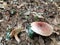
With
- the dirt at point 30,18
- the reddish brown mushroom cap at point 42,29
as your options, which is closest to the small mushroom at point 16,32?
the dirt at point 30,18

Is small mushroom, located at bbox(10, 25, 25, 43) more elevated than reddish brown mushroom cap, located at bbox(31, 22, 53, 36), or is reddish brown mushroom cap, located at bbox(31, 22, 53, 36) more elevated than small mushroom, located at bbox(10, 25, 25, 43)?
reddish brown mushroom cap, located at bbox(31, 22, 53, 36)

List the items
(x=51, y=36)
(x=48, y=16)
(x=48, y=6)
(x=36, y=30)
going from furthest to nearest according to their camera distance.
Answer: (x=48, y=6) < (x=48, y=16) < (x=51, y=36) < (x=36, y=30)

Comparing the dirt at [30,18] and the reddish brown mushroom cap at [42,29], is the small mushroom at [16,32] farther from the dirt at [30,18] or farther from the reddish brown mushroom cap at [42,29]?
the reddish brown mushroom cap at [42,29]

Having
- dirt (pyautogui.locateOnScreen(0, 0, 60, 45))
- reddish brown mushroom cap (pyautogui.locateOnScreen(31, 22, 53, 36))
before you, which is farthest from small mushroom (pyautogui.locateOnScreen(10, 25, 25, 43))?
reddish brown mushroom cap (pyautogui.locateOnScreen(31, 22, 53, 36))

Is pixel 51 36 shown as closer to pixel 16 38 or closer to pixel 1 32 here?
pixel 16 38

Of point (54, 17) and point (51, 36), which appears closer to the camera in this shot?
point (51, 36)

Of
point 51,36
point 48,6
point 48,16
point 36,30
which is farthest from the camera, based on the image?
point 48,6

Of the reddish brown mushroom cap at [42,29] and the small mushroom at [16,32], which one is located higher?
the reddish brown mushroom cap at [42,29]

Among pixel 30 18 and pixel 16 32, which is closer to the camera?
pixel 16 32

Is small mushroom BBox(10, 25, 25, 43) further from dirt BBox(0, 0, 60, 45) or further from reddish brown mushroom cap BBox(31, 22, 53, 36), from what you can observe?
reddish brown mushroom cap BBox(31, 22, 53, 36)

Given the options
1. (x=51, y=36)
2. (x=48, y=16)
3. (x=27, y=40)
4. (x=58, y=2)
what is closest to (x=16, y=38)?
(x=27, y=40)

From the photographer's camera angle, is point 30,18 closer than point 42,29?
No
